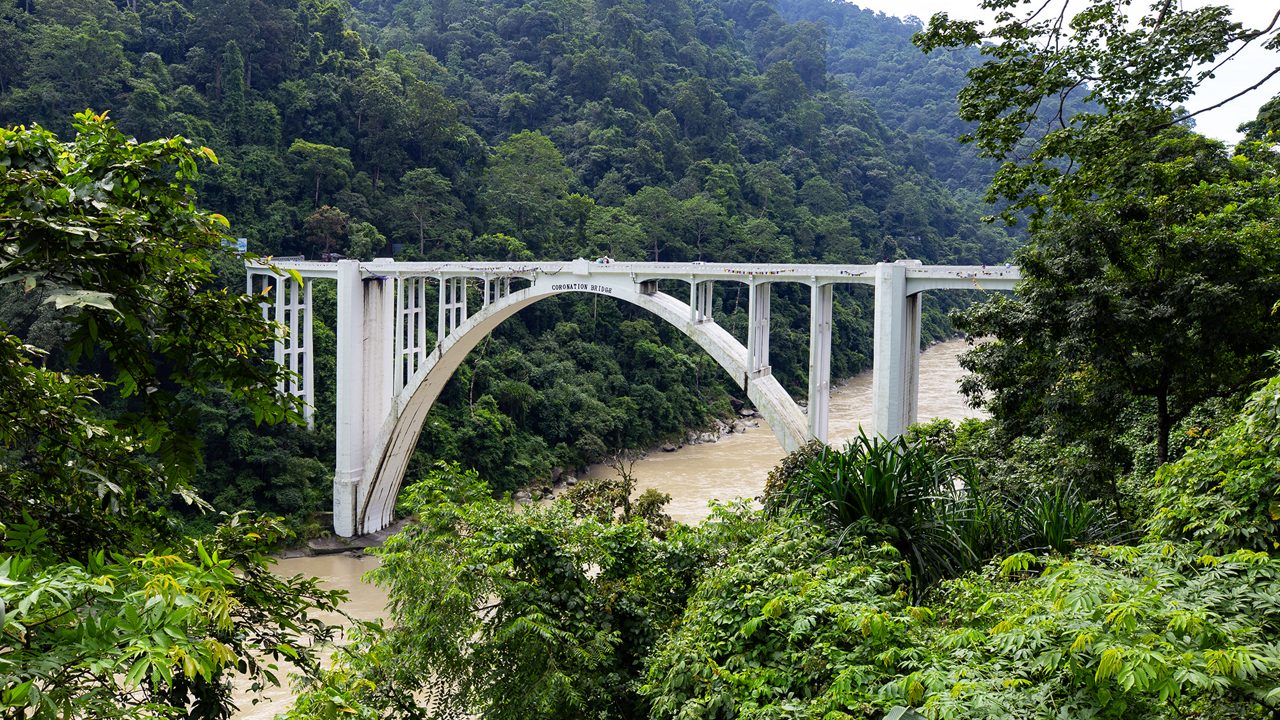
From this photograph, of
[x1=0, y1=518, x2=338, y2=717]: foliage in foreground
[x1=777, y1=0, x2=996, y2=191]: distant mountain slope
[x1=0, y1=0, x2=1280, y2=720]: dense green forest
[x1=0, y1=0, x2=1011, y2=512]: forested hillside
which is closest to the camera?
[x1=0, y1=518, x2=338, y2=717]: foliage in foreground

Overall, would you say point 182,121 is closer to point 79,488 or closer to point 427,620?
point 427,620

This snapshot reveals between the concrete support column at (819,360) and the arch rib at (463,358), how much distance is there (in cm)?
33

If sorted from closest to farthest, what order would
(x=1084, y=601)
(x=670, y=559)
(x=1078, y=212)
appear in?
(x=1084, y=601) < (x=670, y=559) < (x=1078, y=212)

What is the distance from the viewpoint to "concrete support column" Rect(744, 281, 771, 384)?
13117mm

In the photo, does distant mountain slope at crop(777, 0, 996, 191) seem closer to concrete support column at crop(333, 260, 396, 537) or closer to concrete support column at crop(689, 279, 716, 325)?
concrete support column at crop(689, 279, 716, 325)

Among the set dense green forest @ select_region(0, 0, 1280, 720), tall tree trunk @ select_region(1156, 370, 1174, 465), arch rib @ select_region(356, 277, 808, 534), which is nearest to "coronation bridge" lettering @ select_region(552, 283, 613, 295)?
arch rib @ select_region(356, 277, 808, 534)

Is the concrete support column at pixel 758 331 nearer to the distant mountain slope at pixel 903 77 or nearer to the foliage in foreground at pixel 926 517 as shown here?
the foliage in foreground at pixel 926 517

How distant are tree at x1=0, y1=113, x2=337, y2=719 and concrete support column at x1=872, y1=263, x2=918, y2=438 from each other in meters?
9.41

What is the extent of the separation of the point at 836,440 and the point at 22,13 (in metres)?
23.1

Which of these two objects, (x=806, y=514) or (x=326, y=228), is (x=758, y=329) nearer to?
(x=806, y=514)

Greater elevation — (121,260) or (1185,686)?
(121,260)

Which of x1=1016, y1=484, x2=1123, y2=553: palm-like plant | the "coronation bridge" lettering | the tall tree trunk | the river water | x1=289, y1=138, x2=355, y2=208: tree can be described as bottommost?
the river water

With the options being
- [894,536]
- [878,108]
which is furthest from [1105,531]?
[878,108]

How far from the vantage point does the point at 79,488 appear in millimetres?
2771
